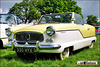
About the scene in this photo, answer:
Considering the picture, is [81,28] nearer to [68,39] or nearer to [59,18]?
[59,18]

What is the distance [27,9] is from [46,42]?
44.9 meters

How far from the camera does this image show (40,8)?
1786 inches

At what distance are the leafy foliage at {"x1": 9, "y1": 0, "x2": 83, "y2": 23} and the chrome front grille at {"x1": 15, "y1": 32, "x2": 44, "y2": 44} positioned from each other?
3335 cm

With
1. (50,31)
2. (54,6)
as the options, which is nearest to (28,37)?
(50,31)

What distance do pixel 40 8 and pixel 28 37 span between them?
41.6 m

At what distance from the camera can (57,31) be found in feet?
14.4

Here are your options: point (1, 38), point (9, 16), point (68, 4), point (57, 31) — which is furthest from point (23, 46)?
point (68, 4)

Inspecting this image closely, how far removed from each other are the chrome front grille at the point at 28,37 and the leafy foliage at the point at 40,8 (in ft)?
109

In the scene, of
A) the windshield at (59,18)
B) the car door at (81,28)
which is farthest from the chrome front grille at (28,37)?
the car door at (81,28)

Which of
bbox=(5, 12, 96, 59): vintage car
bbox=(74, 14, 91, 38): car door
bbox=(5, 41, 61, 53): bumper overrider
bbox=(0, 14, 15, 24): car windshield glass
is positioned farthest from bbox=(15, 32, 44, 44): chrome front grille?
bbox=(0, 14, 15, 24): car windshield glass

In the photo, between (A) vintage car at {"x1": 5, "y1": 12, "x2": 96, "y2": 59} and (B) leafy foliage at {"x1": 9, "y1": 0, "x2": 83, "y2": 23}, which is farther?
(B) leafy foliage at {"x1": 9, "y1": 0, "x2": 83, "y2": 23}

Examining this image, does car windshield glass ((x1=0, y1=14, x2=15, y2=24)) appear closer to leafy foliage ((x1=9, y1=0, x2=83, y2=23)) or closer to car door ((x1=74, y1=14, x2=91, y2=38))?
car door ((x1=74, y1=14, x2=91, y2=38))

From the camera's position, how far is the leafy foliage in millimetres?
39000

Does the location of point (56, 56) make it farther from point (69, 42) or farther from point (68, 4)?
point (68, 4)
